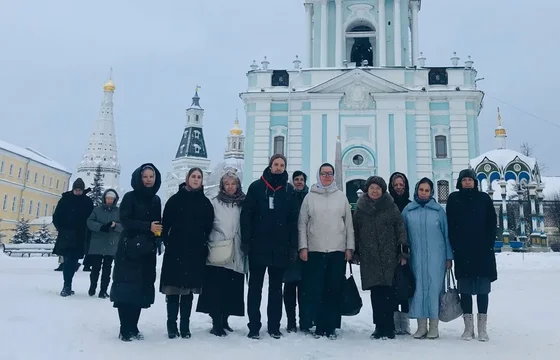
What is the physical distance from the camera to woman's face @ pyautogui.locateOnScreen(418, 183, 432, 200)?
17.1 ft

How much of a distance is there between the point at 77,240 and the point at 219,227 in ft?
11.4

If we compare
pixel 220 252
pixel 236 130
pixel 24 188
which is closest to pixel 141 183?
pixel 220 252

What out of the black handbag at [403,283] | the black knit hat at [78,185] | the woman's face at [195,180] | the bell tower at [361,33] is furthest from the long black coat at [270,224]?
the bell tower at [361,33]

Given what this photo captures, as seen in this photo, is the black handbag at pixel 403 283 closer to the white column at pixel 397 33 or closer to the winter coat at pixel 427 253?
the winter coat at pixel 427 253

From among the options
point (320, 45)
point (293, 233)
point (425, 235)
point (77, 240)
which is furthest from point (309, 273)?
point (320, 45)

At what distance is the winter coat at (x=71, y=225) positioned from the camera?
24.0 ft

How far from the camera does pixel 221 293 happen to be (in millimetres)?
4992

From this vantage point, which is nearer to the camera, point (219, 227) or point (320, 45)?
point (219, 227)

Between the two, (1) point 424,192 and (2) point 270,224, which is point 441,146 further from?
(2) point 270,224

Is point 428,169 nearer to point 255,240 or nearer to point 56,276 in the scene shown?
point 56,276

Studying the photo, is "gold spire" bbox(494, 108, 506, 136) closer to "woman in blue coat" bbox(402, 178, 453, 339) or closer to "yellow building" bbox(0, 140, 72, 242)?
"woman in blue coat" bbox(402, 178, 453, 339)

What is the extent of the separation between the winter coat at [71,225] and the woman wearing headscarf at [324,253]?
400cm

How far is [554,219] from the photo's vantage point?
40844 mm

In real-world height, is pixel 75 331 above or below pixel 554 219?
below
